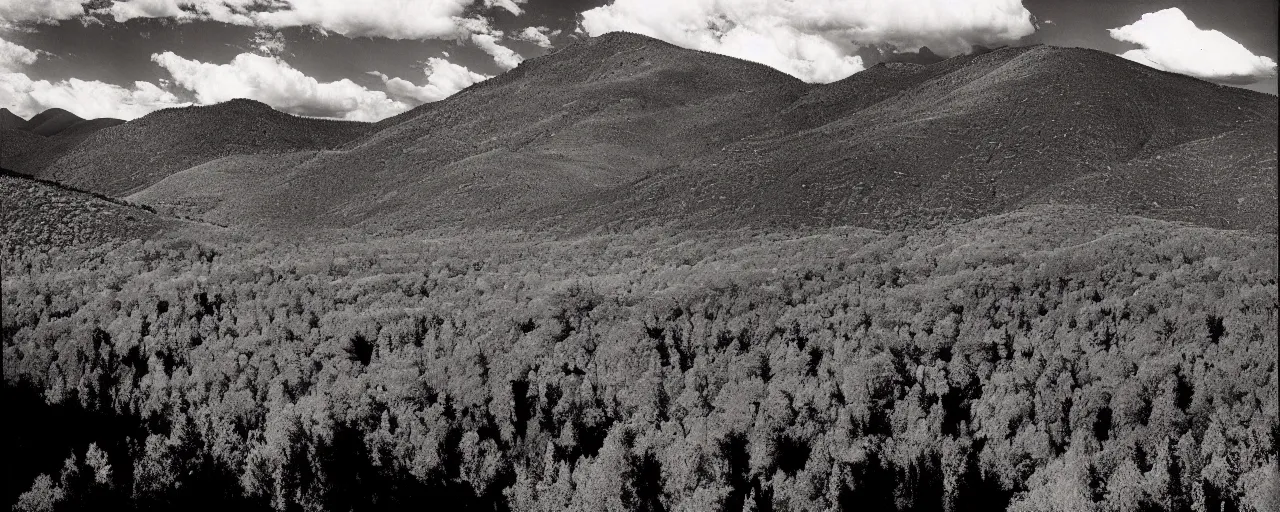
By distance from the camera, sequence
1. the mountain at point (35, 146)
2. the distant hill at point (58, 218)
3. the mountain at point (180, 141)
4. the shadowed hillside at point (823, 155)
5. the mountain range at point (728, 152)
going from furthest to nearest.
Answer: the mountain at point (35, 146)
the mountain at point (180, 141)
the mountain range at point (728, 152)
the shadowed hillside at point (823, 155)
the distant hill at point (58, 218)

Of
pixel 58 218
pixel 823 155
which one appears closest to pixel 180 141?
pixel 58 218

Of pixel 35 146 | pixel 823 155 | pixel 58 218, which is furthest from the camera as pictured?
pixel 35 146

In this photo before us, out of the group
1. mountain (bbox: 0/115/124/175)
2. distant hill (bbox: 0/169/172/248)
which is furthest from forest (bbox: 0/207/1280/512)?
mountain (bbox: 0/115/124/175)

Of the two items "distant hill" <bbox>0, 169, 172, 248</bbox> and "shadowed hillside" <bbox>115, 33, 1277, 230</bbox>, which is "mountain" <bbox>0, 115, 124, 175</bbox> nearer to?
"shadowed hillside" <bbox>115, 33, 1277, 230</bbox>

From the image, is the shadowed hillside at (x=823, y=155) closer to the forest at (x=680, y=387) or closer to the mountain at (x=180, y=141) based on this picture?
the forest at (x=680, y=387)

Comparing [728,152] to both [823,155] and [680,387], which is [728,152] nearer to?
[823,155]

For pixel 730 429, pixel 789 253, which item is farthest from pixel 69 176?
pixel 730 429

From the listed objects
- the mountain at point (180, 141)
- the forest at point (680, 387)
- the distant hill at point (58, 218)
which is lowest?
the forest at point (680, 387)

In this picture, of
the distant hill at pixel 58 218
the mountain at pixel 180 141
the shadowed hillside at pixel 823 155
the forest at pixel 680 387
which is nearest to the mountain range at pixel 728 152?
the shadowed hillside at pixel 823 155
